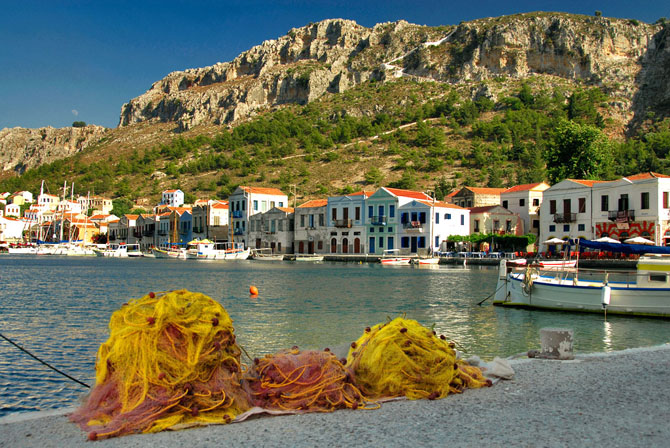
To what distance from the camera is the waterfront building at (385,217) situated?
194 ft

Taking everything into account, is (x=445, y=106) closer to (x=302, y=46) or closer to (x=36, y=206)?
(x=302, y=46)

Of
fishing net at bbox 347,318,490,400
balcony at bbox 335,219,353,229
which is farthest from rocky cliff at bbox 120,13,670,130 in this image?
fishing net at bbox 347,318,490,400

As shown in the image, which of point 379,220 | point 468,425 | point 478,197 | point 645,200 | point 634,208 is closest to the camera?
point 468,425

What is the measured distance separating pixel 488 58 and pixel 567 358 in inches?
5088

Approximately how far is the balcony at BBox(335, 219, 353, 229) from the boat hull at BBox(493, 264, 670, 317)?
41.1 metres

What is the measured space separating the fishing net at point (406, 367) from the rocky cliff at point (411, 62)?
113362 millimetres

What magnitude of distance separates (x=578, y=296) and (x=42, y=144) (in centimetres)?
20090

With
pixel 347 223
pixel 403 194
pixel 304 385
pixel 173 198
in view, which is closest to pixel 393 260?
pixel 403 194

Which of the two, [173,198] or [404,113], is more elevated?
[404,113]

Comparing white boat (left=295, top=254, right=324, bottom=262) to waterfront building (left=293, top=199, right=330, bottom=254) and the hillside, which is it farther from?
the hillside

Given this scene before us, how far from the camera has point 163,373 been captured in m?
5.90

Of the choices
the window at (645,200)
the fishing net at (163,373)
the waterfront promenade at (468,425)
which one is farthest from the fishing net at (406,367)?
the window at (645,200)

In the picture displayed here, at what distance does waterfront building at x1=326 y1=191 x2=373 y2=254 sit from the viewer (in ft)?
204

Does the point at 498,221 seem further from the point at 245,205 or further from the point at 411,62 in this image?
the point at 411,62
